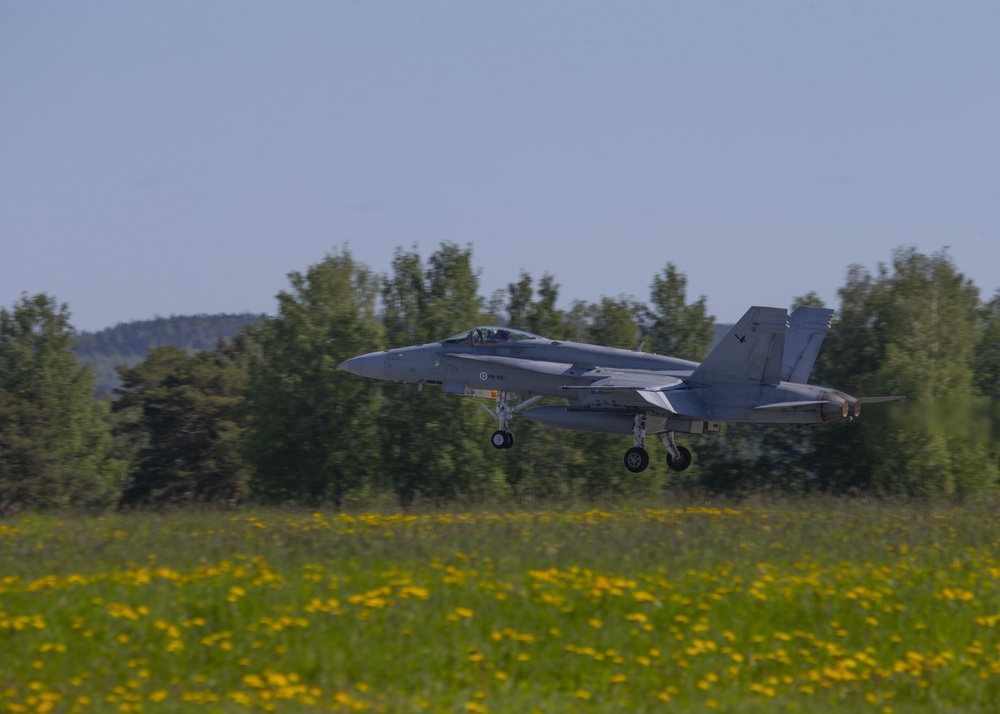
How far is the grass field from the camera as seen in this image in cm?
1096

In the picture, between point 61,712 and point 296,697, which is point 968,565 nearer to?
point 296,697

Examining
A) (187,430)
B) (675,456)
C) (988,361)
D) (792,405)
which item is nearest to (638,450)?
(675,456)

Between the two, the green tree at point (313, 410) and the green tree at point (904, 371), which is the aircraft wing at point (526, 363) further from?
the green tree at point (313, 410)

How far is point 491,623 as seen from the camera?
40.8 ft

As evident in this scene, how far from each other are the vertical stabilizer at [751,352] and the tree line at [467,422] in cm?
1501

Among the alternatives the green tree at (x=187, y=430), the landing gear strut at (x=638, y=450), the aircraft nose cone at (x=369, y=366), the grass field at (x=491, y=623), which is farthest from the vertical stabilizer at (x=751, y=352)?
the green tree at (x=187, y=430)

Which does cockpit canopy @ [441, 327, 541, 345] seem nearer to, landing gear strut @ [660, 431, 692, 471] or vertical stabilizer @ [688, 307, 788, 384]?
landing gear strut @ [660, 431, 692, 471]

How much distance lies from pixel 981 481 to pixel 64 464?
43681 millimetres

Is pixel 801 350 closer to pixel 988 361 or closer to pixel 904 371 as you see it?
pixel 904 371

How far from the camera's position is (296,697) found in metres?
10.5

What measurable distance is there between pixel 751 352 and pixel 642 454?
3.80 m

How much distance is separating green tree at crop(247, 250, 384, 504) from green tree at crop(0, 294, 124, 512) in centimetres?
1096

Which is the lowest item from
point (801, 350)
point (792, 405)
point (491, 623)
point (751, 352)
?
point (491, 623)

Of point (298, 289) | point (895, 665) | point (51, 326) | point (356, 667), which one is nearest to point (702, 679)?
point (895, 665)
